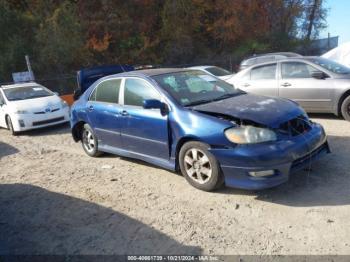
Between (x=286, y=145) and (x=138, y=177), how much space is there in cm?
241

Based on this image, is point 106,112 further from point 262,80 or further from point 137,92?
point 262,80

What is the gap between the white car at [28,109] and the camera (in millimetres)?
10102

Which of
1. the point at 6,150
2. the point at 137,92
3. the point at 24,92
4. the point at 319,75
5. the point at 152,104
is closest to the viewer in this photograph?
the point at 152,104

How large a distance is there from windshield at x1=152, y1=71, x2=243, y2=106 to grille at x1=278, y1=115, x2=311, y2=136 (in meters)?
1.16

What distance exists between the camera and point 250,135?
14.7 feet

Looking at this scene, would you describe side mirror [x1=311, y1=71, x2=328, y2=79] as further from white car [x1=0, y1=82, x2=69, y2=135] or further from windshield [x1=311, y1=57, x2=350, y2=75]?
white car [x1=0, y1=82, x2=69, y2=135]

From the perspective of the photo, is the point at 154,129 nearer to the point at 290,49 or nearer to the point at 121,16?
the point at 121,16

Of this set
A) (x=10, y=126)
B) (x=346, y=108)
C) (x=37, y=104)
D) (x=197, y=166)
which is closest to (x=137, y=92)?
(x=197, y=166)

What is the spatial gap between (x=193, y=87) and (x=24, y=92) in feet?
24.1

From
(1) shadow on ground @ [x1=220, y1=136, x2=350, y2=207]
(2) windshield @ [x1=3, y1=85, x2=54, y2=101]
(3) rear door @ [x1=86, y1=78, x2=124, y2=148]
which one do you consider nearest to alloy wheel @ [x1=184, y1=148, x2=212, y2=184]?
(1) shadow on ground @ [x1=220, y1=136, x2=350, y2=207]

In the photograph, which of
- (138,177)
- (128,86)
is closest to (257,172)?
(138,177)

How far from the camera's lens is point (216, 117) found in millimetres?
4812

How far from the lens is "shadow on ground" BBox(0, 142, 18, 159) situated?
27.2ft

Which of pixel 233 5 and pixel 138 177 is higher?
pixel 233 5
